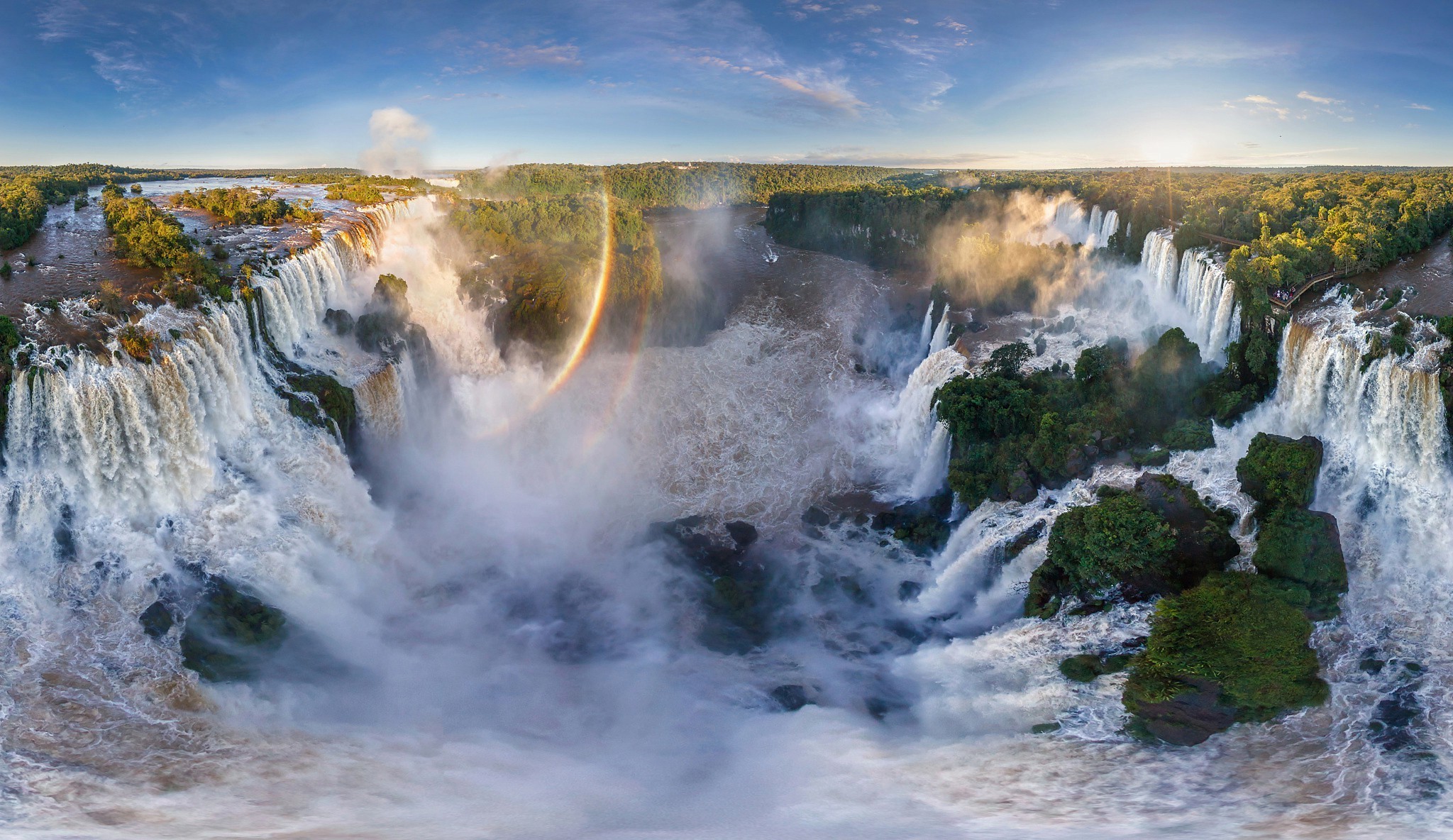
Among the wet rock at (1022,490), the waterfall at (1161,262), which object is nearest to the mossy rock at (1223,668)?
the wet rock at (1022,490)

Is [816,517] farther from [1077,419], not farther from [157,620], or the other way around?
[157,620]

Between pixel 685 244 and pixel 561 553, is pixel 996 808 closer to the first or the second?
pixel 561 553

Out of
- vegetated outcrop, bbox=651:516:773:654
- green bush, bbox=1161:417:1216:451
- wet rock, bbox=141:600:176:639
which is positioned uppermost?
green bush, bbox=1161:417:1216:451

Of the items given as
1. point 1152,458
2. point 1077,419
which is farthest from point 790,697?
point 1077,419

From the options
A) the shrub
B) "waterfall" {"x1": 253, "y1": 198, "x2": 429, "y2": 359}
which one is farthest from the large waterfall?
the shrub

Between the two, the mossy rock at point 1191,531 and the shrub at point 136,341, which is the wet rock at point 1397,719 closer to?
the mossy rock at point 1191,531

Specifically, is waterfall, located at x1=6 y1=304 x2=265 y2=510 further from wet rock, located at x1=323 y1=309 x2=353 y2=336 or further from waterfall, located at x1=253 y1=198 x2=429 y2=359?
wet rock, located at x1=323 y1=309 x2=353 y2=336
